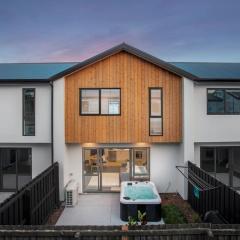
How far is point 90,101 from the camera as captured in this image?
12500 millimetres

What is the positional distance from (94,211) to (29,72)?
840 cm

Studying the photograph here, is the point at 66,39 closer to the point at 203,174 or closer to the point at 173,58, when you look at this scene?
the point at 173,58

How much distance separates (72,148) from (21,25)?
1166 cm

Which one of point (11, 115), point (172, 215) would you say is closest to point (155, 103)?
point (172, 215)

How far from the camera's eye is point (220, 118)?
13.0 meters

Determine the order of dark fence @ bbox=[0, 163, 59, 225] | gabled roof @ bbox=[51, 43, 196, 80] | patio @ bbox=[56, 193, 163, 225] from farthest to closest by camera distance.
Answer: gabled roof @ bbox=[51, 43, 196, 80]
patio @ bbox=[56, 193, 163, 225]
dark fence @ bbox=[0, 163, 59, 225]

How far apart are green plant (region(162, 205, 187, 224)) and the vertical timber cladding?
10.5 ft

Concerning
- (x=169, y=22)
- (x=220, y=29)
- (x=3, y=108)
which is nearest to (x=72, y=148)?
(x=3, y=108)

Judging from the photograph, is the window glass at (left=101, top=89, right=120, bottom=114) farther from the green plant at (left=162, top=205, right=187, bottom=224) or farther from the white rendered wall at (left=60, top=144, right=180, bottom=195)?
the green plant at (left=162, top=205, right=187, bottom=224)

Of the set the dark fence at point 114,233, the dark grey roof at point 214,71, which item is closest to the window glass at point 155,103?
the dark grey roof at point 214,71

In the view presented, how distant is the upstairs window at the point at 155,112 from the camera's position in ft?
40.9

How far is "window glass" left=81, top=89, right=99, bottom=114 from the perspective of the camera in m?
12.5

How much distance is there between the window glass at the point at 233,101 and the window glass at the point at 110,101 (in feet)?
17.8

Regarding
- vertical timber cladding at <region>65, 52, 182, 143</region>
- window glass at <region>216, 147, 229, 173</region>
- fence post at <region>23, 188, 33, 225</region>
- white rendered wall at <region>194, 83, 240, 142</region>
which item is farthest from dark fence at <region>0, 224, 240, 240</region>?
window glass at <region>216, 147, 229, 173</region>
